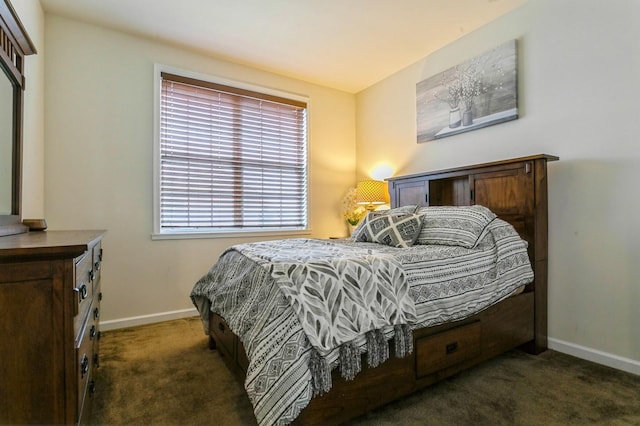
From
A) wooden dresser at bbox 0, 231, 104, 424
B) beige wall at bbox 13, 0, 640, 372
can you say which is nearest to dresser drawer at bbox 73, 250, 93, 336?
wooden dresser at bbox 0, 231, 104, 424

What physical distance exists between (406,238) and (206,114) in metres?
2.39

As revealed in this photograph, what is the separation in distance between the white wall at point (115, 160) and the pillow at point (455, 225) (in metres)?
2.06

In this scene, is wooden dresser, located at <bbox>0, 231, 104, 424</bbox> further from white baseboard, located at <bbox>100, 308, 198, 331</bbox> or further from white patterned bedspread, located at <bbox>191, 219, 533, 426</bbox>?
white baseboard, located at <bbox>100, 308, 198, 331</bbox>

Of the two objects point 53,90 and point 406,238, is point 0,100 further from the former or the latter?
point 406,238

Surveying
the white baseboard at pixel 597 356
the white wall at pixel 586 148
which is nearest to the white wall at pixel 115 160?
the white wall at pixel 586 148

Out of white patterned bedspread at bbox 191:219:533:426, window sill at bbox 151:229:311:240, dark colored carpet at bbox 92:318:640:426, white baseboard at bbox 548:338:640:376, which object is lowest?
dark colored carpet at bbox 92:318:640:426

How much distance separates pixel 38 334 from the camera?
94cm

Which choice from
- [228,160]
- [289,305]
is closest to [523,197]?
[289,305]

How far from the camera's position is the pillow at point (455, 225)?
2150 mm

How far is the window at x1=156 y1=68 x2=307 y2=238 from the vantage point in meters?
3.15

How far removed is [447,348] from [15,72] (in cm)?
278

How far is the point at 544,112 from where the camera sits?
7.92 feet

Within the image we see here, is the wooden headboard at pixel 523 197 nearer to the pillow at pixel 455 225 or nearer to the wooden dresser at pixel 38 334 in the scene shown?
the pillow at pixel 455 225

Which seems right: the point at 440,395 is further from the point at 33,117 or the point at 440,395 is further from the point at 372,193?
the point at 33,117
